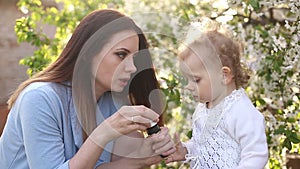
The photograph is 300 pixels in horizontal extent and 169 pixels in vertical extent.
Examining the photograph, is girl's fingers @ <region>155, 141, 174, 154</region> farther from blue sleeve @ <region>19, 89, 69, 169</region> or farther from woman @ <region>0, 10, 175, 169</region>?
blue sleeve @ <region>19, 89, 69, 169</region>

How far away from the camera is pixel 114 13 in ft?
6.82

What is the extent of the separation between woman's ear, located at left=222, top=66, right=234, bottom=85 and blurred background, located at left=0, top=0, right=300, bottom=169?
0.33m

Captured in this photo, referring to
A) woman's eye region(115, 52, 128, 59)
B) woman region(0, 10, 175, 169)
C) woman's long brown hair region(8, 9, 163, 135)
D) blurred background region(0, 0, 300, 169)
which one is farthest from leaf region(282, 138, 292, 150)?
woman's eye region(115, 52, 128, 59)

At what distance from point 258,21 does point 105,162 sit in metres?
1.31

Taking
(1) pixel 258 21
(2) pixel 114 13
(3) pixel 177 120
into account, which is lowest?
(3) pixel 177 120

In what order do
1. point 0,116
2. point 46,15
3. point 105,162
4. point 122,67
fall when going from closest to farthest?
1. point 122,67
2. point 105,162
3. point 0,116
4. point 46,15

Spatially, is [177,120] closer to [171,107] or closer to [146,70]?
[171,107]

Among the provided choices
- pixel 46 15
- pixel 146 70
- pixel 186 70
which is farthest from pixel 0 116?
pixel 186 70

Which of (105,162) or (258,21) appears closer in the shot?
(105,162)

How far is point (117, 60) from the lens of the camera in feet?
6.49

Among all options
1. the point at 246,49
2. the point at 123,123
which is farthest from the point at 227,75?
the point at 246,49

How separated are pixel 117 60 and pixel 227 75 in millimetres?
361

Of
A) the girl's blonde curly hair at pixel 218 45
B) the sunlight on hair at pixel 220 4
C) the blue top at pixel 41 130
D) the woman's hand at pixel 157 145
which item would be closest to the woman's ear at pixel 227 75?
the girl's blonde curly hair at pixel 218 45

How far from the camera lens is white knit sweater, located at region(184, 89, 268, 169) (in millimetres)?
1901
